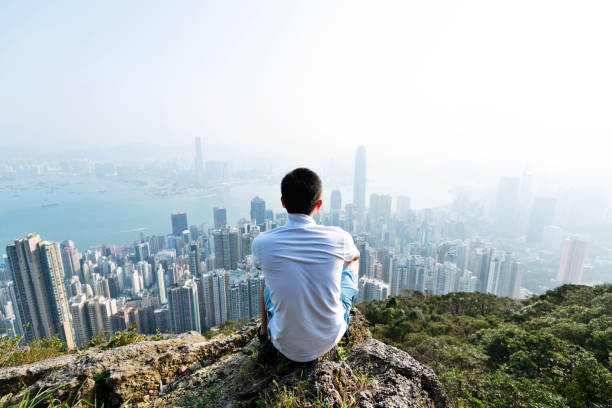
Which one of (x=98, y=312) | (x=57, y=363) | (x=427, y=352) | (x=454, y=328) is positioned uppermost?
(x=57, y=363)

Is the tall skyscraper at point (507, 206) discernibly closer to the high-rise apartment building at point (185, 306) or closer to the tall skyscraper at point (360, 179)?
the tall skyscraper at point (360, 179)

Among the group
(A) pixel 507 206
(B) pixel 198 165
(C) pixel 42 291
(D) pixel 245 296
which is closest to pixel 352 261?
(D) pixel 245 296

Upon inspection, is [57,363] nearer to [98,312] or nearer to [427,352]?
[427,352]

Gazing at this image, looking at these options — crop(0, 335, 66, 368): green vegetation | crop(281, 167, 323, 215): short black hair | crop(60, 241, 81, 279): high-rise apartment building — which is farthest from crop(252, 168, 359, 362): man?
crop(60, 241, 81, 279): high-rise apartment building

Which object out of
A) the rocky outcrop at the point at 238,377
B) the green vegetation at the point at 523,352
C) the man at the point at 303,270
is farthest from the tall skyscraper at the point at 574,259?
the man at the point at 303,270

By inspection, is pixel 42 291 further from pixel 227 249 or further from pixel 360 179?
pixel 360 179

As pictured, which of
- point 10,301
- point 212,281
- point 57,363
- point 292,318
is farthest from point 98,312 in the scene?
point 292,318

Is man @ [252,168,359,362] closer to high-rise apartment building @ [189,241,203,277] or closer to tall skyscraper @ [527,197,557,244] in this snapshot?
high-rise apartment building @ [189,241,203,277]
